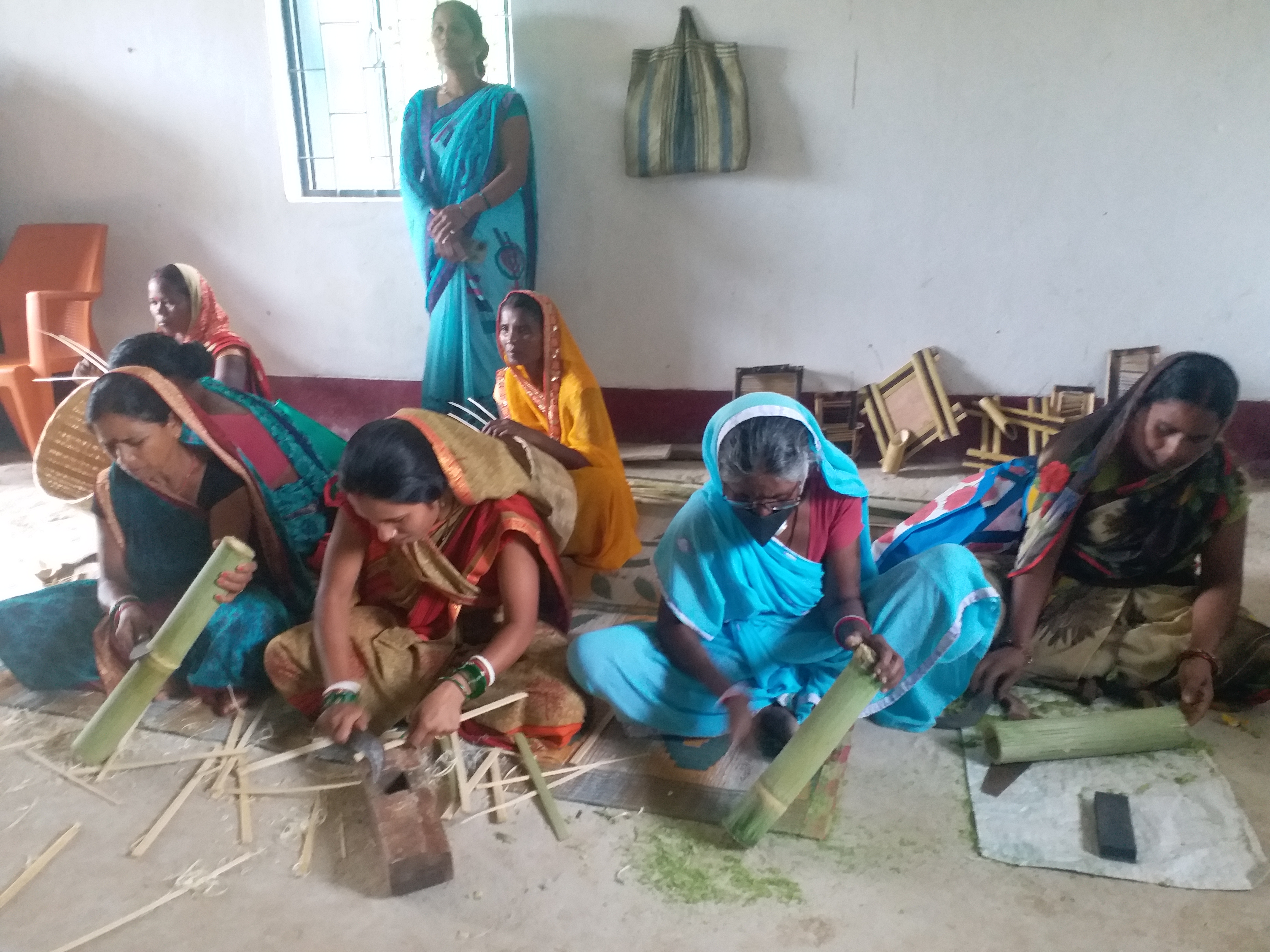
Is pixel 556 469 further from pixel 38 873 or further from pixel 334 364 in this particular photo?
pixel 334 364

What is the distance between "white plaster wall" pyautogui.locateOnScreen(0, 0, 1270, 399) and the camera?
386 cm

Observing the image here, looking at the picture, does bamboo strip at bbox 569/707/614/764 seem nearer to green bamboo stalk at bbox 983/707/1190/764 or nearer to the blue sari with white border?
green bamboo stalk at bbox 983/707/1190/764

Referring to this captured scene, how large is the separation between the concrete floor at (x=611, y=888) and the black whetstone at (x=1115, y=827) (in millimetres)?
73

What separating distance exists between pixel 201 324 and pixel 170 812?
2.58m

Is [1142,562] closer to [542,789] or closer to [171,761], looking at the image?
[542,789]

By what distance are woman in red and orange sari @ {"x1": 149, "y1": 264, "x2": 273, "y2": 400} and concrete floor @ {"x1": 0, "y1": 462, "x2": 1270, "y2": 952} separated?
82.1 inches

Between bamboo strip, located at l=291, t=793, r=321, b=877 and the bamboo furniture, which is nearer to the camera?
bamboo strip, located at l=291, t=793, r=321, b=877

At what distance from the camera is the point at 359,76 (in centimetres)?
462

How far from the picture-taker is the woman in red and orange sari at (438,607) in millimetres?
2025

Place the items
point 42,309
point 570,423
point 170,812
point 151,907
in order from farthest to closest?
point 42,309 < point 570,423 < point 170,812 < point 151,907

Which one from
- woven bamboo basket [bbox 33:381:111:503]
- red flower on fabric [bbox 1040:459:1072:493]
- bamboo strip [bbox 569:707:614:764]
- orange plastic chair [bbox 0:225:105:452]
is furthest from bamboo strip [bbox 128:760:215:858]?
orange plastic chair [bbox 0:225:105:452]

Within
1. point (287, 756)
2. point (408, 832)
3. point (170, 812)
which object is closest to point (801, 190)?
point (287, 756)

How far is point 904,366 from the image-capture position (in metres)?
4.32

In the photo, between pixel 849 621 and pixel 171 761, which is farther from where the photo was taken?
pixel 171 761
